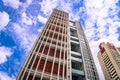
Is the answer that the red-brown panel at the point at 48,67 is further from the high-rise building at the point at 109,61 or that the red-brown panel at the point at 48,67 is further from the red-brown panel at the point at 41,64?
the high-rise building at the point at 109,61

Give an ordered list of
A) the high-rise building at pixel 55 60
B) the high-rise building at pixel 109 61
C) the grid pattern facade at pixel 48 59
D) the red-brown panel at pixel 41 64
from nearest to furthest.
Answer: the grid pattern facade at pixel 48 59 → the high-rise building at pixel 55 60 → the red-brown panel at pixel 41 64 → the high-rise building at pixel 109 61

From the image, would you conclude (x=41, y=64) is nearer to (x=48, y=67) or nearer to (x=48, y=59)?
(x=48, y=67)

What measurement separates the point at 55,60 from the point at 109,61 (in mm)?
53398

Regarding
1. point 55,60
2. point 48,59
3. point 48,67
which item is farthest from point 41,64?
point 55,60

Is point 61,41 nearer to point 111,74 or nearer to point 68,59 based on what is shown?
point 68,59

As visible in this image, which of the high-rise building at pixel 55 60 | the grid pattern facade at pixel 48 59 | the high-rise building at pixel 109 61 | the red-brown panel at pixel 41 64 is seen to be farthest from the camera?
the high-rise building at pixel 109 61

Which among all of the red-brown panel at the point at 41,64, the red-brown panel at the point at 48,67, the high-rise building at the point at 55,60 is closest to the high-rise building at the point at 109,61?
the high-rise building at the point at 55,60

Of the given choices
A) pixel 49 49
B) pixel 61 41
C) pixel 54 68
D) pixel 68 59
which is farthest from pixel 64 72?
pixel 61 41

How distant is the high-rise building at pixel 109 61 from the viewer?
6284 cm

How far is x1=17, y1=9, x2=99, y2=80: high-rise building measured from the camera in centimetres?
1897

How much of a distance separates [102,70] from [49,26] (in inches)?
1989

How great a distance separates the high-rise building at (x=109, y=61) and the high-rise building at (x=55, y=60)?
3516 centimetres

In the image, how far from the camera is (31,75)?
59.6 feet

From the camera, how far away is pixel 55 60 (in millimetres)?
Result: 22688
